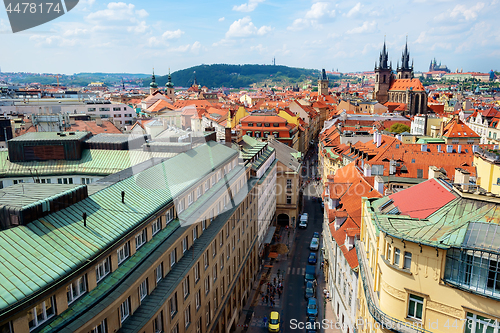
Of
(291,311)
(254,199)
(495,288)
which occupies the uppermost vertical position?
(495,288)

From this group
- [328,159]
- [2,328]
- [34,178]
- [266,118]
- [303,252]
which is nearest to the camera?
[2,328]

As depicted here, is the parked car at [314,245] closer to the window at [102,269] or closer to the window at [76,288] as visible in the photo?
the window at [102,269]

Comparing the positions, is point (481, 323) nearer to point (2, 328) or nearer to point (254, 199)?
point (2, 328)

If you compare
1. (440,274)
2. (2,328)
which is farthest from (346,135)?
(2,328)

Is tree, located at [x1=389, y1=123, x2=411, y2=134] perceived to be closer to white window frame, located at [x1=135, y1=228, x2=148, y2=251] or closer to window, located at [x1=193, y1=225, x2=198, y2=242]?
window, located at [x1=193, y1=225, x2=198, y2=242]

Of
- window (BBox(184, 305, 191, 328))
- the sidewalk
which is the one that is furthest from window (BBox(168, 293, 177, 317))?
the sidewalk

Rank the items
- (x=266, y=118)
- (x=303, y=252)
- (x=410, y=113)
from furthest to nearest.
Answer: (x=410, y=113) < (x=266, y=118) < (x=303, y=252)

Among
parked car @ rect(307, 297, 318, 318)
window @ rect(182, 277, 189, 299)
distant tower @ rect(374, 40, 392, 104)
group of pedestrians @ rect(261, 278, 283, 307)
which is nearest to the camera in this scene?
window @ rect(182, 277, 189, 299)

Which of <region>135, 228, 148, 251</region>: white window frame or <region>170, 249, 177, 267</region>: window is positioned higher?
<region>135, 228, 148, 251</region>: white window frame
